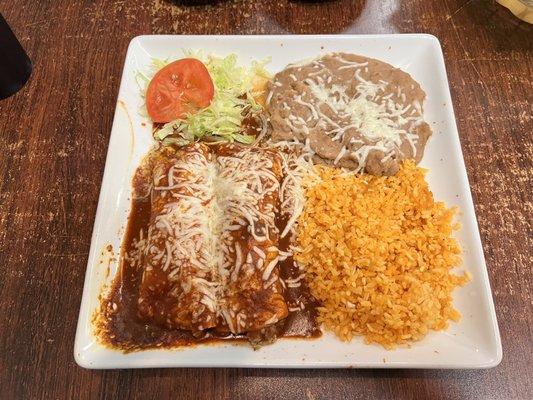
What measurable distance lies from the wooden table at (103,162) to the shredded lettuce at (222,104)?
1.45ft

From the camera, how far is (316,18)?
9.73 ft

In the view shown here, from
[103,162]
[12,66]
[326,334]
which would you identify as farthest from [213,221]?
[12,66]

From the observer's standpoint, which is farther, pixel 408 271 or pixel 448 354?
pixel 408 271

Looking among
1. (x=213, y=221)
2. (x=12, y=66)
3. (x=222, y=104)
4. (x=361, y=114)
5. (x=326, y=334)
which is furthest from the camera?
(x=12, y=66)

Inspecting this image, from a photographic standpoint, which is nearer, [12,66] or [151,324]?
[151,324]

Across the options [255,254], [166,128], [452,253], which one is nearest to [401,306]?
[452,253]

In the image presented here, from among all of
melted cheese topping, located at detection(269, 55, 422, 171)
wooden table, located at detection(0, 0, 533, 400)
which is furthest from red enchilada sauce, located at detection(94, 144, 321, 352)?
melted cheese topping, located at detection(269, 55, 422, 171)

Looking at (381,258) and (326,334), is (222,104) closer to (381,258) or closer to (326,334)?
(381,258)

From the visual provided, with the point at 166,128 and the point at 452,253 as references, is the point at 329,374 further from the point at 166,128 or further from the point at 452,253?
the point at 166,128

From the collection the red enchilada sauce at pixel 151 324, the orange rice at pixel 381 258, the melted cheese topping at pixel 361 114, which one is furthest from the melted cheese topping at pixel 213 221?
the melted cheese topping at pixel 361 114

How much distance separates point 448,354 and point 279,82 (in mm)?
1631

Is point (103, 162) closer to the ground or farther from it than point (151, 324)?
farther from it

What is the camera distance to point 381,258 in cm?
182

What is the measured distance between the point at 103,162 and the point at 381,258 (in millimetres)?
1645
